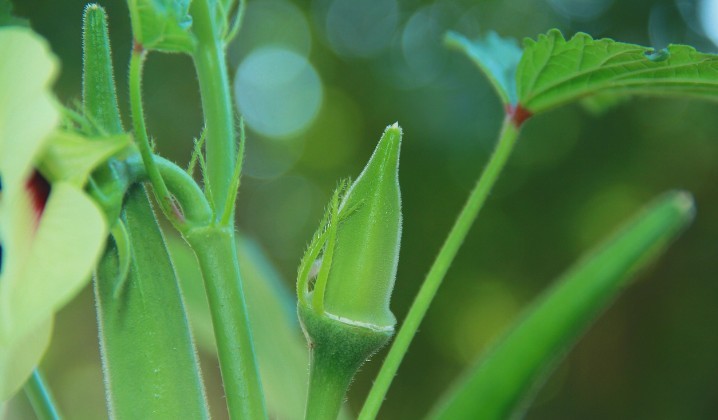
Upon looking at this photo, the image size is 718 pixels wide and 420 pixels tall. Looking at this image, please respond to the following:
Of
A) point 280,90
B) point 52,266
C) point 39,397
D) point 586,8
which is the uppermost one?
point 586,8

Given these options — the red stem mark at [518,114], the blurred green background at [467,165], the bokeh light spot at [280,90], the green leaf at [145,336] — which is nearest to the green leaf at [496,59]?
the red stem mark at [518,114]

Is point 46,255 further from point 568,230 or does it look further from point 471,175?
point 568,230

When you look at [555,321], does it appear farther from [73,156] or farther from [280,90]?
[280,90]

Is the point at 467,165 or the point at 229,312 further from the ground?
the point at 229,312

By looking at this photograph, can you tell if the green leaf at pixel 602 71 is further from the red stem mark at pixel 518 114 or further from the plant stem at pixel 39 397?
the plant stem at pixel 39 397

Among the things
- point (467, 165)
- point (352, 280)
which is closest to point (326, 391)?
point (352, 280)

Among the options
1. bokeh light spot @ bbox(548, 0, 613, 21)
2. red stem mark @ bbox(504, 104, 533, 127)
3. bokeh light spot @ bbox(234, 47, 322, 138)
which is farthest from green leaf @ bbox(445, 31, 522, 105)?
bokeh light spot @ bbox(548, 0, 613, 21)

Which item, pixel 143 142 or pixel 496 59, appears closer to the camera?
pixel 143 142
